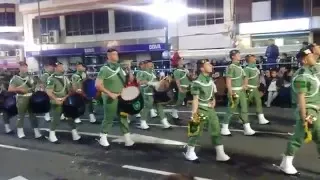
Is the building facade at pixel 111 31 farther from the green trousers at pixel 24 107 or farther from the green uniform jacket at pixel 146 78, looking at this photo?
the green trousers at pixel 24 107

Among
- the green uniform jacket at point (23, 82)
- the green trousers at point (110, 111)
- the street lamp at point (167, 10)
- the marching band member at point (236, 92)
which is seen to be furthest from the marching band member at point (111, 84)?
the street lamp at point (167, 10)

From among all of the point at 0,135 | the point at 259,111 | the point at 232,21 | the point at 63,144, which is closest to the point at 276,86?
the point at 259,111

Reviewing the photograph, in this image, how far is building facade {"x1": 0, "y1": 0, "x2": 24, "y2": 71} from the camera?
4200 cm

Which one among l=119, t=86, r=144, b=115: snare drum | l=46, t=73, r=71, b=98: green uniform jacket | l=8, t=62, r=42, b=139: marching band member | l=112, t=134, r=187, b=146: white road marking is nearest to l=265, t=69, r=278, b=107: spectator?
l=112, t=134, r=187, b=146: white road marking

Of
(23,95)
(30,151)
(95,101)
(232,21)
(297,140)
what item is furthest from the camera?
(232,21)

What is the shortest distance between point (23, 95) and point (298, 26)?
16.4 m

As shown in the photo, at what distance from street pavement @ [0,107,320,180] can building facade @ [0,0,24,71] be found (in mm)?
32919

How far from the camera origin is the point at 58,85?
9891mm

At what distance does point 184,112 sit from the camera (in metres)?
13.8

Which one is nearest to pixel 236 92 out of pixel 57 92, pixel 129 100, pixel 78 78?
pixel 129 100

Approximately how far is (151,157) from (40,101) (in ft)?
12.0

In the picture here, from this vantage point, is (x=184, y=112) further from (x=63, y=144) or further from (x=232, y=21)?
(x=232, y=21)

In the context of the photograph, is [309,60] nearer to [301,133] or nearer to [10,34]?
[301,133]

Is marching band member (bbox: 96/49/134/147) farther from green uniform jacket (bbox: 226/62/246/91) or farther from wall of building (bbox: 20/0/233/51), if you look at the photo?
wall of building (bbox: 20/0/233/51)
